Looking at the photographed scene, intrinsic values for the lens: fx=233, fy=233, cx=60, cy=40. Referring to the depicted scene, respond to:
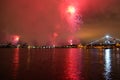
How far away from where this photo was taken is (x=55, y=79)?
40.4m

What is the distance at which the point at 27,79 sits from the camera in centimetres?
4012

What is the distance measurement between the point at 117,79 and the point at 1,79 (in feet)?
64.9

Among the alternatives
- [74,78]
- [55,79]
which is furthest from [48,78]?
[74,78]

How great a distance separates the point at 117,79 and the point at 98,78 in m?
3.41

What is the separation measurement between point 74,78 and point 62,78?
2134 millimetres

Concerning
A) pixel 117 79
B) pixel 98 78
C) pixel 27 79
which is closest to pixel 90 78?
pixel 98 78

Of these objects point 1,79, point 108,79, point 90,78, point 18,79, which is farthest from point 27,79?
point 108,79

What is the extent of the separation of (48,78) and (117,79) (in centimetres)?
1206

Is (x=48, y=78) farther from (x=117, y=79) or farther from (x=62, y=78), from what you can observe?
(x=117, y=79)

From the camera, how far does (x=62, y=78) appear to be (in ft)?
135

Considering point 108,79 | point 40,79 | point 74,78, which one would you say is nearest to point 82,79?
point 74,78

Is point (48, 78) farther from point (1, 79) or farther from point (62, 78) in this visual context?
point (1, 79)

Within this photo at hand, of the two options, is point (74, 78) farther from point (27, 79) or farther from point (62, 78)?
point (27, 79)

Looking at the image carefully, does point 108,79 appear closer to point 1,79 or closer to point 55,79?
point 55,79
